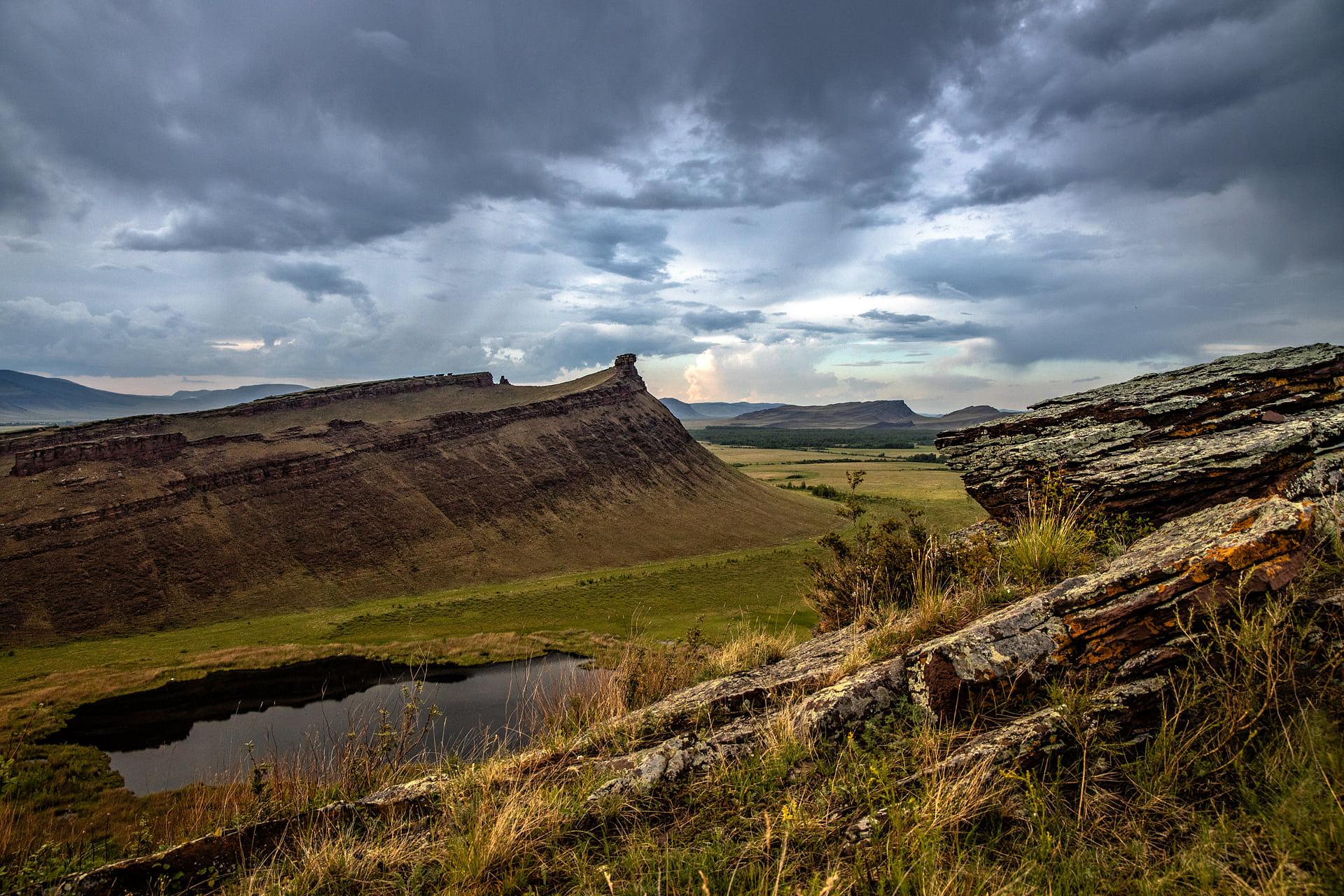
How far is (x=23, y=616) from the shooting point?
106ft

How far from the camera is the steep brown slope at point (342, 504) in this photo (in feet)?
120

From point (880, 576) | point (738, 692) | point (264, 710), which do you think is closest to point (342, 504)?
point (264, 710)

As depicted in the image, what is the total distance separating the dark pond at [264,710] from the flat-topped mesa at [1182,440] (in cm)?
1196

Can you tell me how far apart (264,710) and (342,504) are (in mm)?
27482

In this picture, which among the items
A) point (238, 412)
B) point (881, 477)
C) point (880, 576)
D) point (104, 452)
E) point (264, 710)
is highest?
point (238, 412)

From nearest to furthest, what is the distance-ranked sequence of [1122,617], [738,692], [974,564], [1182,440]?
1. [1122,617]
2. [738,692]
3. [974,564]
4. [1182,440]

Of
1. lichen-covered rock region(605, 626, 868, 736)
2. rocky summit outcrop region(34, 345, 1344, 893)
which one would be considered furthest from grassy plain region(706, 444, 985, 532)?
rocky summit outcrop region(34, 345, 1344, 893)

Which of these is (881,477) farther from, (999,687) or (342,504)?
(999,687)

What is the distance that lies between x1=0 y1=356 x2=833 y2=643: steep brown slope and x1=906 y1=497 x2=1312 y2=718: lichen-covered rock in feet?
142

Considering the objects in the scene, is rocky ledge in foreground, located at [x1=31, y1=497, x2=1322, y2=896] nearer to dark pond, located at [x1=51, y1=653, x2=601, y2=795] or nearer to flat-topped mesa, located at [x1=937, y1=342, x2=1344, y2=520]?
flat-topped mesa, located at [x1=937, y1=342, x2=1344, y2=520]

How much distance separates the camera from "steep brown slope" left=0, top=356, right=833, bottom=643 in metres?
36.4

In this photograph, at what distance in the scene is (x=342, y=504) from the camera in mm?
47094

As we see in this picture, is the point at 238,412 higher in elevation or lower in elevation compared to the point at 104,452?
higher

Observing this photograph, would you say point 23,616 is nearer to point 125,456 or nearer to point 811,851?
point 125,456
